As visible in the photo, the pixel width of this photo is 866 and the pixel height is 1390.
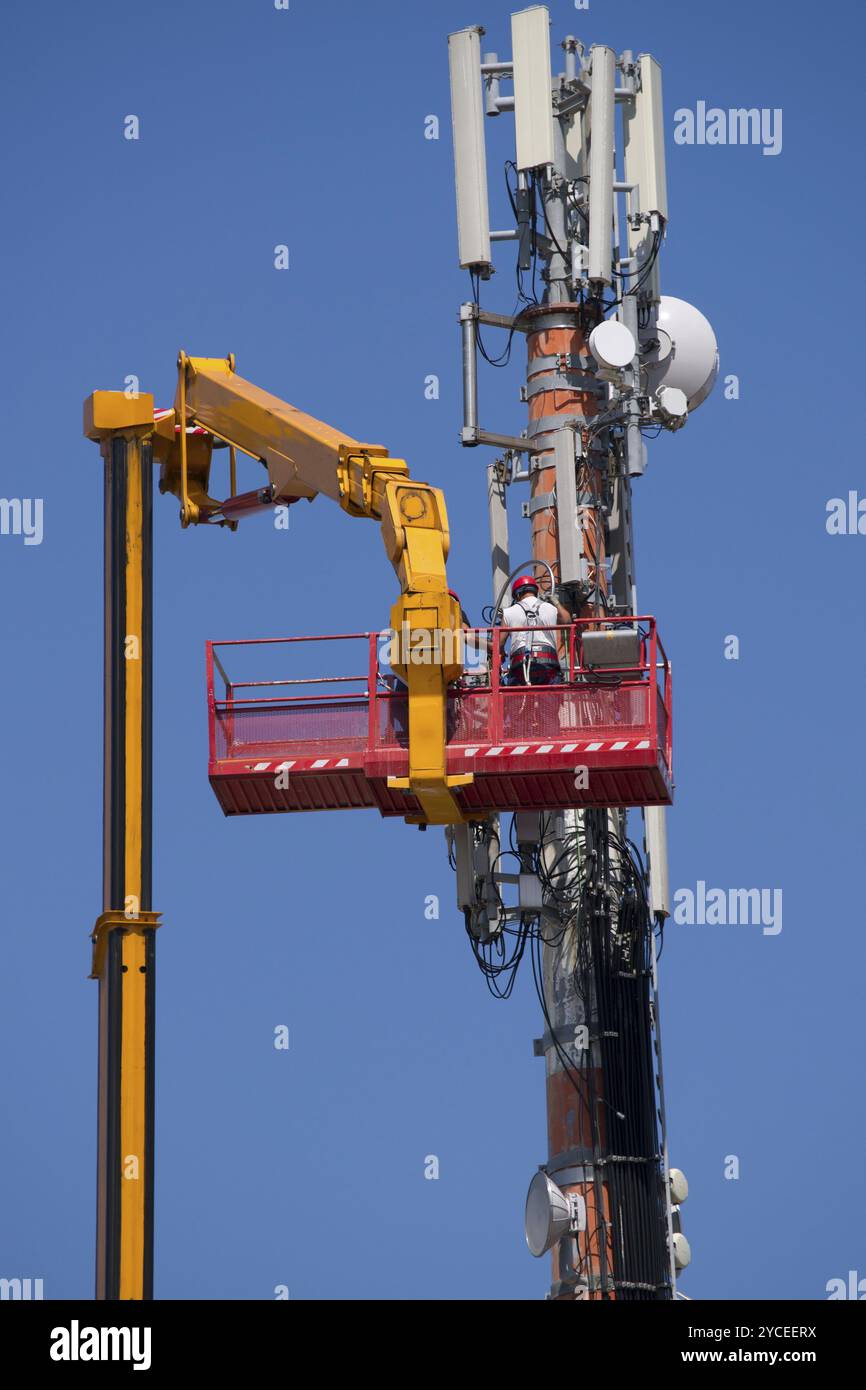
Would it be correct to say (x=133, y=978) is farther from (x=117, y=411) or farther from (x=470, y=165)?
(x=470, y=165)

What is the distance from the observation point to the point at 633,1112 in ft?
193

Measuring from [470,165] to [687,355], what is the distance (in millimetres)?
5169

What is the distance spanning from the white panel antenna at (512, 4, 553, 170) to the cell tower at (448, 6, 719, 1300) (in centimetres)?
3

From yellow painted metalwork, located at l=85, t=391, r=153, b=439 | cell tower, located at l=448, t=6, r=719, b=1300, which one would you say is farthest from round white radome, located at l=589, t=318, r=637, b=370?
yellow painted metalwork, located at l=85, t=391, r=153, b=439

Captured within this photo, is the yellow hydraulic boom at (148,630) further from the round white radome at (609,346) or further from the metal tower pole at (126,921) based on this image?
the round white radome at (609,346)

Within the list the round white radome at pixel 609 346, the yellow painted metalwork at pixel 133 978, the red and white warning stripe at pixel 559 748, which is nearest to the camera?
the yellow painted metalwork at pixel 133 978

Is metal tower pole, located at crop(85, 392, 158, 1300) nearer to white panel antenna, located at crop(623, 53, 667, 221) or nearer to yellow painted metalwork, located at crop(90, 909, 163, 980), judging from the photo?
yellow painted metalwork, located at crop(90, 909, 163, 980)

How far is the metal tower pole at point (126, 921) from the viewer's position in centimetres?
4769

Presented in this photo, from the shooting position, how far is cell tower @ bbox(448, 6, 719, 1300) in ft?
191

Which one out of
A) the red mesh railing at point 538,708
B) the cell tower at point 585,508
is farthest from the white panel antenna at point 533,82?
the red mesh railing at point 538,708

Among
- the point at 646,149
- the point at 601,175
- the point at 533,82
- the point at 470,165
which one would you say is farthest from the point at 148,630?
the point at 646,149

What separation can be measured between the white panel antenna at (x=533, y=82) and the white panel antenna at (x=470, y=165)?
718mm
